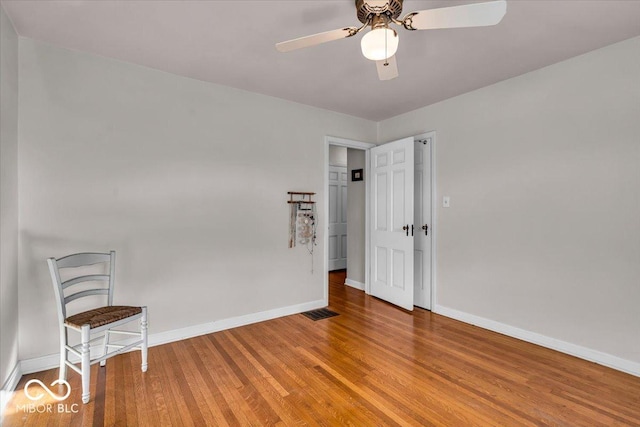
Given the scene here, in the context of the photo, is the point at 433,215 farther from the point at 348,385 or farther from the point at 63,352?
the point at 63,352

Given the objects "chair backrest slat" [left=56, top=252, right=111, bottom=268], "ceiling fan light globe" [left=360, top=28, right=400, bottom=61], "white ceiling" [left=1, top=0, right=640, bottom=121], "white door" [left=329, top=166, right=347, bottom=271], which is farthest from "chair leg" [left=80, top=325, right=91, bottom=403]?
"white door" [left=329, top=166, right=347, bottom=271]

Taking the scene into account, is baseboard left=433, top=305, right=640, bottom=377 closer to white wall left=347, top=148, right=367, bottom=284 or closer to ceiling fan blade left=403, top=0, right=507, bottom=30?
white wall left=347, top=148, right=367, bottom=284

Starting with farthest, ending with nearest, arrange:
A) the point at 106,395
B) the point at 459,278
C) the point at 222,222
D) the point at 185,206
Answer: the point at 459,278 < the point at 222,222 < the point at 185,206 < the point at 106,395

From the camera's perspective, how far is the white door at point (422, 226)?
391 cm

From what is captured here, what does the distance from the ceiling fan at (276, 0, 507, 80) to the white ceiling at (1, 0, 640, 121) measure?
241 mm

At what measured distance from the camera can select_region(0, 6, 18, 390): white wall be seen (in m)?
2.02

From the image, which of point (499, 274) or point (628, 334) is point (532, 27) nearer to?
point (499, 274)

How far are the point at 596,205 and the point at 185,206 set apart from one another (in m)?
3.58

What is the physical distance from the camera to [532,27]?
223 centimetres

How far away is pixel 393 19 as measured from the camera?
1845 millimetres

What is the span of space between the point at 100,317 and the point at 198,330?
41.9 inches

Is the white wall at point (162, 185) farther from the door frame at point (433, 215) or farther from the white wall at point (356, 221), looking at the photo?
the door frame at point (433, 215)

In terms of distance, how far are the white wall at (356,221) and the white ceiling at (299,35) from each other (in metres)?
1.73

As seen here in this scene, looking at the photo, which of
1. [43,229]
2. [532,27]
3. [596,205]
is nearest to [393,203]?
[596,205]
